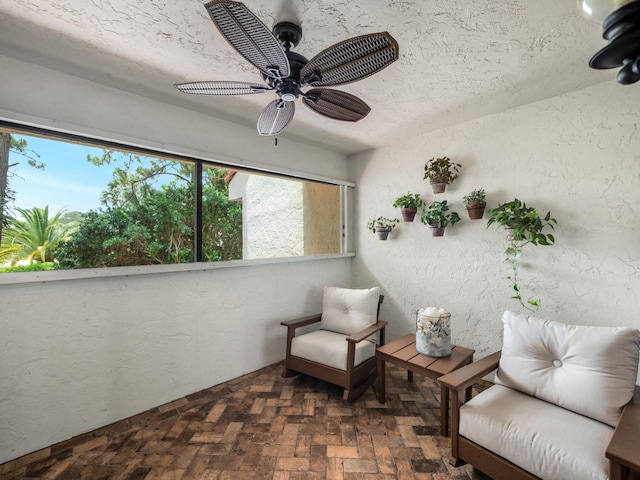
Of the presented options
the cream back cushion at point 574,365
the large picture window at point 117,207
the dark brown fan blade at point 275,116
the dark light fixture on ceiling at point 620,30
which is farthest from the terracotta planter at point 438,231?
the dark light fixture on ceiling at point 620,30

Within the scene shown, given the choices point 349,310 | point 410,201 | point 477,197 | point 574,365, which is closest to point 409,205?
point 410,201

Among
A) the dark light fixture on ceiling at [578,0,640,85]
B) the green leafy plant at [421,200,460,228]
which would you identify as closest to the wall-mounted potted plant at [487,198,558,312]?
the green leafy plant at [421,200,460,228]

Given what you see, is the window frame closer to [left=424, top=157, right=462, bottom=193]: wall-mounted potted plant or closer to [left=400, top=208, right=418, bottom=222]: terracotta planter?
[left=400, top=208, right=418, bottom=222]: terracotta planter

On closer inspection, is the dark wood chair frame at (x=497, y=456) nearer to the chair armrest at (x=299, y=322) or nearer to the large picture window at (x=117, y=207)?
the chair armrest at (x=299, y=322)

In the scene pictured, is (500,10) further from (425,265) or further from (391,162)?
(425,265)

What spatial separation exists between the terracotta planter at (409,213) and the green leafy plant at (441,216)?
0.17m

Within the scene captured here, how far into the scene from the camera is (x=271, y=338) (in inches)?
111

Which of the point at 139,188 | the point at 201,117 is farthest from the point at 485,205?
the point at 139,188

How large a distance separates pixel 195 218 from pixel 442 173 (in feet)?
7.58

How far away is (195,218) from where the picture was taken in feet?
7.87

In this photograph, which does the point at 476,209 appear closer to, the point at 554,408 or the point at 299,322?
the point at 554,408

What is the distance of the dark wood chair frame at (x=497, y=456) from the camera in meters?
1.05

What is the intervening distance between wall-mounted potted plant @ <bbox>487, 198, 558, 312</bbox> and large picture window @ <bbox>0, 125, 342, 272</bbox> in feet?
6.89

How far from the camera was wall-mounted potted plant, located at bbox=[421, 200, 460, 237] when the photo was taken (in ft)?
8.84
